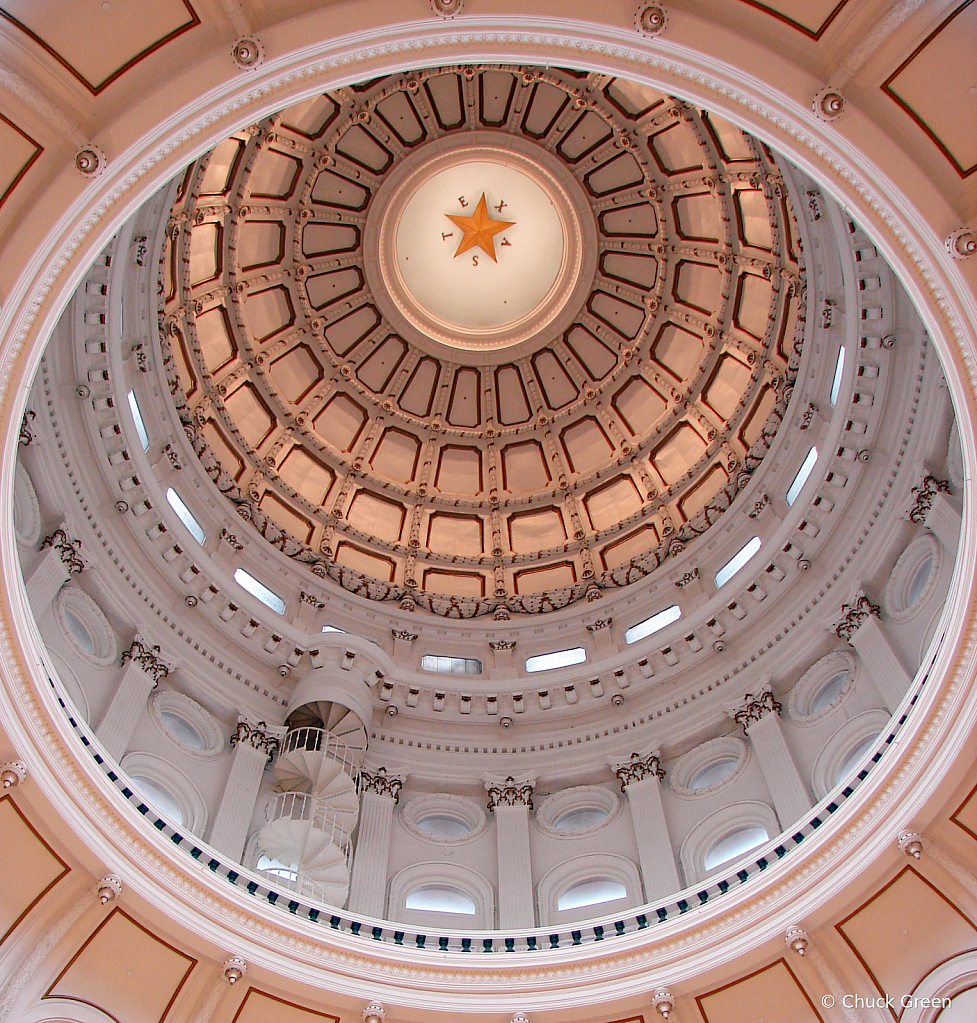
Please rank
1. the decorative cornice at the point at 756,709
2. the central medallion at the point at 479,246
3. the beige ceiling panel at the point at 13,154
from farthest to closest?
the central medallion at the point at 479,246 → the decorative cornice at the point at 756,709 → the beige ceiling panel at the point at 13,154

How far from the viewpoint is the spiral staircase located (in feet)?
59.2

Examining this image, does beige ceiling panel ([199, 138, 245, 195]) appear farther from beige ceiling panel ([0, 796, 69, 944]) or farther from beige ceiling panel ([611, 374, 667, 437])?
beige ceiling panel ([0, 796, 69, 944])

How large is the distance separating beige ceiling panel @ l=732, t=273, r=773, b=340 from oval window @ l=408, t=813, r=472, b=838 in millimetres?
14814

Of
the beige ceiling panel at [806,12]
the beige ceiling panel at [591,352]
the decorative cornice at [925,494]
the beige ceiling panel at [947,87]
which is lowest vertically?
the beige ceiling panel at [947,87]

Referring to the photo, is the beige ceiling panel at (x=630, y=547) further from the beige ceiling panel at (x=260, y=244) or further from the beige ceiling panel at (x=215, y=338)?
the beige ceiling panel at (x=260, y=244)

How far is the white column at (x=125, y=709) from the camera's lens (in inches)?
692

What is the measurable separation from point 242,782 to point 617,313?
1837 cm

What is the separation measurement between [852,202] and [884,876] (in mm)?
9022

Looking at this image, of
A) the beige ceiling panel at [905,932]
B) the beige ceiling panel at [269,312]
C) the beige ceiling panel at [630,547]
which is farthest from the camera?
the beige ceiling panel at [269,312]

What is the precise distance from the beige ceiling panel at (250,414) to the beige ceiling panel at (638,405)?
1039cm

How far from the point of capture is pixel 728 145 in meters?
25.7

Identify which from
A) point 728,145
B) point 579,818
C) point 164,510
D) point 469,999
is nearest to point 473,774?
point 579,818

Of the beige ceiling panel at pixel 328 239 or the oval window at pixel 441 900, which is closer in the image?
the oval window at pixel 441 900

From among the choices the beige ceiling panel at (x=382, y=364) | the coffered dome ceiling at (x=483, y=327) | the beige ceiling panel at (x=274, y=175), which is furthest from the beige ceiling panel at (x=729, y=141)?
the beige ceiling panel at (x=382, y=364)
